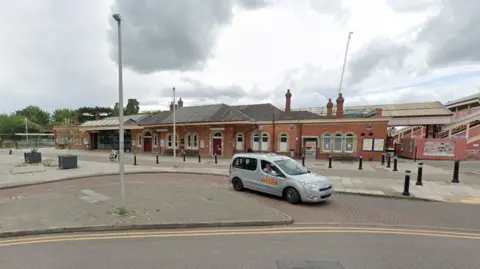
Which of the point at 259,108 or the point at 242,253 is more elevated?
the point at 259,108

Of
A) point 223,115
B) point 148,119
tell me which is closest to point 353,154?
point 223,115

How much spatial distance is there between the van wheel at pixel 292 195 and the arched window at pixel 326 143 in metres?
16.0

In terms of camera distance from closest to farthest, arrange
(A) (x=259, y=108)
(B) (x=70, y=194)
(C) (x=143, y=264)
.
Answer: (C) (x=143, y=264)
(B) (x=70, y=194)
(A) (x=259, y=108)

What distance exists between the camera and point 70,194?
28.2 feet

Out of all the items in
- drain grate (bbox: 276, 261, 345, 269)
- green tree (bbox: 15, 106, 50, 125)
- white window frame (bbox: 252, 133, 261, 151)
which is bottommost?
drain grate (bbox: 276, 261, 345, 269)

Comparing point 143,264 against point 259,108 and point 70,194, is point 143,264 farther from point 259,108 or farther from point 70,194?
point 259,108

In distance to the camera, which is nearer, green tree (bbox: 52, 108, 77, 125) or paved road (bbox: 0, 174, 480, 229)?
paved road (bbox: 0, 174, 480, 229)

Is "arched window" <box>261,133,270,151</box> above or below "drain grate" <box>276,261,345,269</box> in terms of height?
above

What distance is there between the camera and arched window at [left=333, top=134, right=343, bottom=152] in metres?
22.3

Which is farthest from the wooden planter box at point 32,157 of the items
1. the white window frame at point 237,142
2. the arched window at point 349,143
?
the arched window at point 349,143

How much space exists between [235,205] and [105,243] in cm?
374

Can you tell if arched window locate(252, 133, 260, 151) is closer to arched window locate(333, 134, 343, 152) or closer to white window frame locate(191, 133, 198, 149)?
white window frame locate(191, 133, 198, 149)

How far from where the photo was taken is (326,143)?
22719mm

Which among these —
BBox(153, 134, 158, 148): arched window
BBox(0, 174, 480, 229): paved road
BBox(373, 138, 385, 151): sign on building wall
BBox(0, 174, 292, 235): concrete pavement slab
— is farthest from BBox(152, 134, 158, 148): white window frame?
BBox(373, 138, 385, 151): sign on building wall
